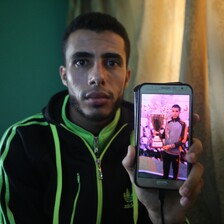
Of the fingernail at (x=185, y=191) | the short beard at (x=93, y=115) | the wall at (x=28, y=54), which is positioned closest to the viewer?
the fingernail at (x=185, y=191)

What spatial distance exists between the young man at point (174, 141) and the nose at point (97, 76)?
0.85 feet

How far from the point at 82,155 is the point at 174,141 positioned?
31cm

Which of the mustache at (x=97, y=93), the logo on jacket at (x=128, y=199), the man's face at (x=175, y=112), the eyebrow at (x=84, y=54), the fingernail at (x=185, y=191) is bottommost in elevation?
the logo on jacket at (x=128, y=199)

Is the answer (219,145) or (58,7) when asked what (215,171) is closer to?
(219,145)

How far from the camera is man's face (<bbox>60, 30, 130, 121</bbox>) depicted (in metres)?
0.85

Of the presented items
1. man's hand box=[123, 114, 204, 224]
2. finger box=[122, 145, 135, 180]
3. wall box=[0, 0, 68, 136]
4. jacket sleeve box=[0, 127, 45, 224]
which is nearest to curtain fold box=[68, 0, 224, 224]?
man's hand box=[123, 114, 204, 224]

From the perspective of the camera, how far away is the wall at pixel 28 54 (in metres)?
1.30

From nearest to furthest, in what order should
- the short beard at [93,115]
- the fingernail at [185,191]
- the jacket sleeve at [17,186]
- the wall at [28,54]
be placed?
the fingernail at [185,191] < the jacket sleeve at [17,186] < the short beard at [93,115] < the wall at [28,54]

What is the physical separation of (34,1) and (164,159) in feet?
3.36

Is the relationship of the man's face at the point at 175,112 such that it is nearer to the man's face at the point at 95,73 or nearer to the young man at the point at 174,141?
the young man at the point at 174,141

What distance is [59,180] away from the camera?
0.82 m

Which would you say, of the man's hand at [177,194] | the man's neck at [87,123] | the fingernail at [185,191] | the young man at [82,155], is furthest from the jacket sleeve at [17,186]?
the fingernail at [185,191]

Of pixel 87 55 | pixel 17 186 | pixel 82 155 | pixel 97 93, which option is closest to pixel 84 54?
pixel 87 55

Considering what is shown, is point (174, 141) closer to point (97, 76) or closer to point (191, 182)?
point (191, 182)
